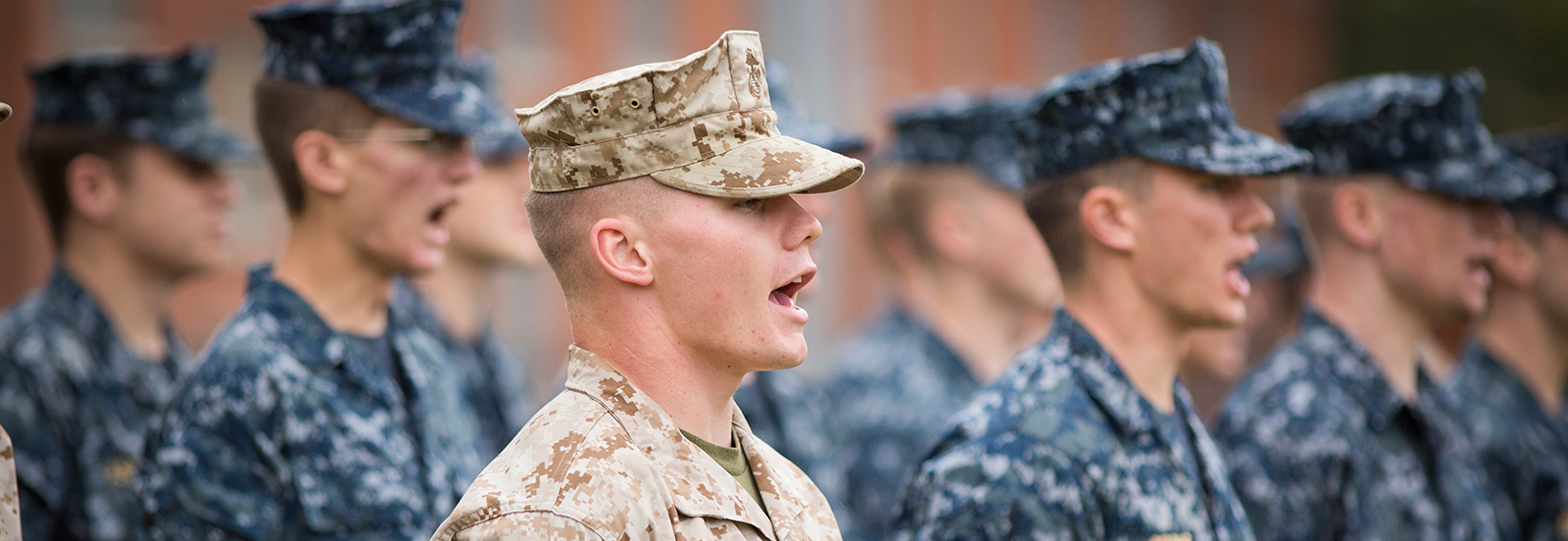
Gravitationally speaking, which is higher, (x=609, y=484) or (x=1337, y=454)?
(x=609, y=484)

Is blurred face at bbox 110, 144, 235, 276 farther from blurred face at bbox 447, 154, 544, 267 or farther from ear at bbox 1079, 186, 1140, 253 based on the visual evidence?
ear at bbox 1079, 186, 1140, 253

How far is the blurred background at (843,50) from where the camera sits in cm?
899

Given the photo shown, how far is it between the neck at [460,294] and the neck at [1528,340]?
13.9 ft

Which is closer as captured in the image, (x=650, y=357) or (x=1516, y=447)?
(x=650, y=357)

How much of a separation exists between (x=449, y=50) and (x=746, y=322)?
6.23 ft

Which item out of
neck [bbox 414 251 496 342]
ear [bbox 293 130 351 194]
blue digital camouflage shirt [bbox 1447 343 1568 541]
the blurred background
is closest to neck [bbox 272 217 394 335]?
ear [bbox 293 130 351 194]

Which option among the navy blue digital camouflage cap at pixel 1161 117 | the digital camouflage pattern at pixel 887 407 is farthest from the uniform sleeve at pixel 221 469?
the digital camouflage pattern at pixel 887 407

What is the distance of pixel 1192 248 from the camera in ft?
11.5

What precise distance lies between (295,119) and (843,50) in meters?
11.3

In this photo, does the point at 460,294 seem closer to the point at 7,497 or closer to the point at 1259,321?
the point at 7,497

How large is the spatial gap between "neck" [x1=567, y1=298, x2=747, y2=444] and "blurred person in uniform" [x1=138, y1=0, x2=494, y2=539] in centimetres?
120

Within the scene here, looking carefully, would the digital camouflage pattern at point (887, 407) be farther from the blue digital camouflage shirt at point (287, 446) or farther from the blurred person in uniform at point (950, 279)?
the blue digital camouflage shirt at point (287, 446)

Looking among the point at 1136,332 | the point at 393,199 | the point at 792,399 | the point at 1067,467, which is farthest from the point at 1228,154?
the point at 792,399

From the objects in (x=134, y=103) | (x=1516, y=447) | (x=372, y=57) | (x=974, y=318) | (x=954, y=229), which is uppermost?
(x=372, y=57)
